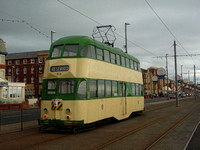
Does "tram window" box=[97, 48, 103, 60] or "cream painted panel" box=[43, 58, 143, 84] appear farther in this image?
"tram window" box=[97, 48, 103, 60]

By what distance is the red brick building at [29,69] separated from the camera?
70812mm

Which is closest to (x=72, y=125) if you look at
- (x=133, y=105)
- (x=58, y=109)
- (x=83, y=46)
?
(x=58, y=109)

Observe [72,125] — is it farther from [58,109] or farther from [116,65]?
[116,65]

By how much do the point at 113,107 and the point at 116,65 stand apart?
2688mm

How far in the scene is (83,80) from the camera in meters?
12.1

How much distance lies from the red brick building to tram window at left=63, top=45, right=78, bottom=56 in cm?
5789

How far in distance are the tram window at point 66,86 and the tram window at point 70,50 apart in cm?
141

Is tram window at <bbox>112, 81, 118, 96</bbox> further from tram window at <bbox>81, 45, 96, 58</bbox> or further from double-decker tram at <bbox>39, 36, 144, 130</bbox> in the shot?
tram window at <bbox>81, 45, 96, 58</bbox>

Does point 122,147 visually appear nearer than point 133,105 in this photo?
Yes

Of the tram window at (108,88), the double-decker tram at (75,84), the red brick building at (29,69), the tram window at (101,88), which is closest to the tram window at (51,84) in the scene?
the double-decker tram at (75,84)

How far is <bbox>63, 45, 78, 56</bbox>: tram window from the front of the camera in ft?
41.1

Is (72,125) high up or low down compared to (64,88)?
down

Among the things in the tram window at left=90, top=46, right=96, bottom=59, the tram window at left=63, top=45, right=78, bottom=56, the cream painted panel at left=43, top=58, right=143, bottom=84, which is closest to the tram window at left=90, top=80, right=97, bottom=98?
the cream painted panel at left=43, top=58, right=143, bottom=84

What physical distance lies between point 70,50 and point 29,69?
207 feet
